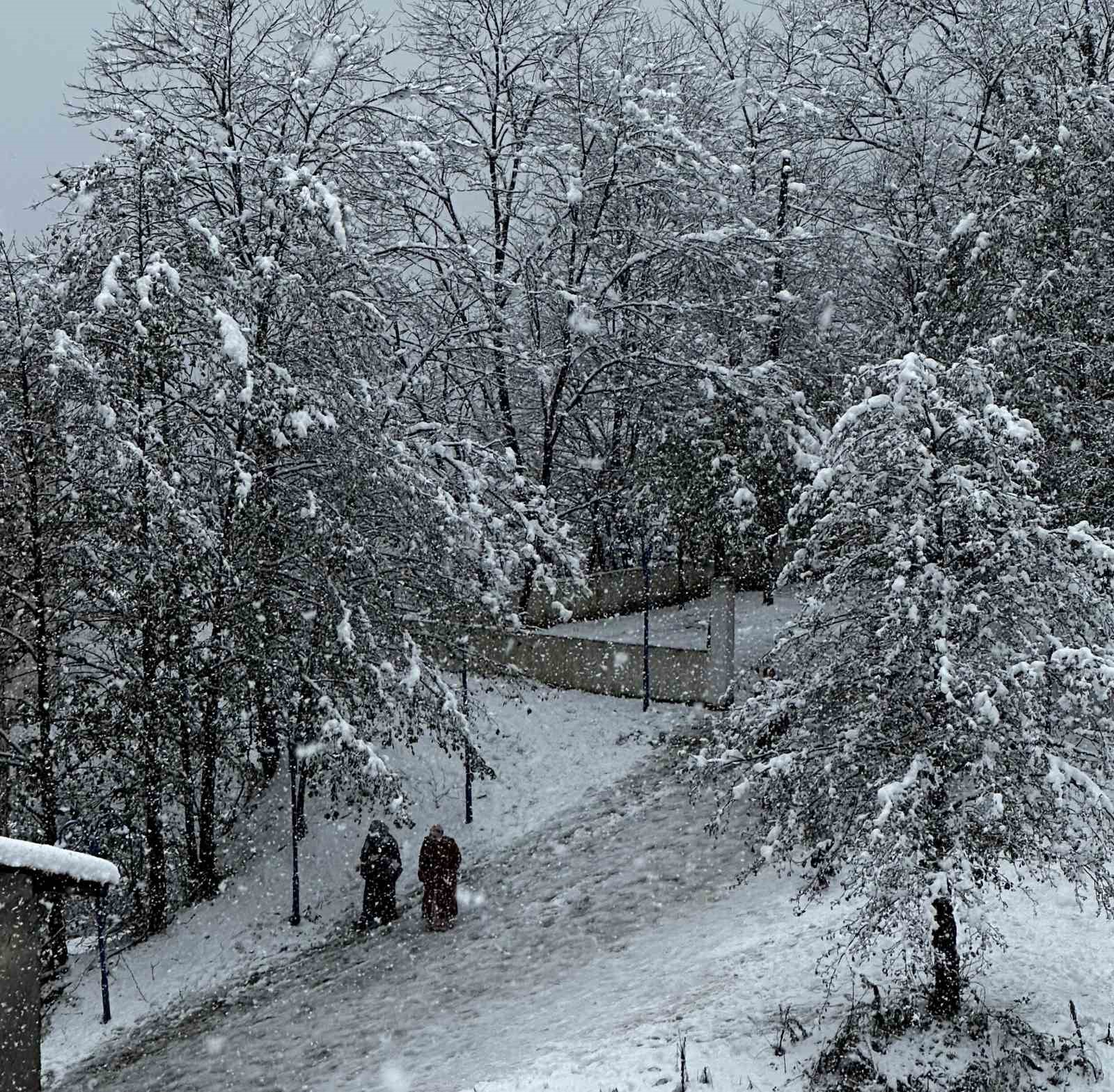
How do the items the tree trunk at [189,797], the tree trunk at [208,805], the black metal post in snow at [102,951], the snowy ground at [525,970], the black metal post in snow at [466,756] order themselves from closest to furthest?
the snowy ground at [525,970] → the black metal post in snow at [102,951] → the tree trunk at [189,797] → the tree trunk at [208,805] → the black metal post in snow at [466,756]

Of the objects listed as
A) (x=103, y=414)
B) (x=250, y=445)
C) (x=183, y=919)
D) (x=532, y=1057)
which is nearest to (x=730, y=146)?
(x=250, y=445)

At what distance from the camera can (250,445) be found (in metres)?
17.1

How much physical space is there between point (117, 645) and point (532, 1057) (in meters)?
7.29

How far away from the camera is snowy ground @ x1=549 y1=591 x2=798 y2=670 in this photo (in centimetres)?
2409

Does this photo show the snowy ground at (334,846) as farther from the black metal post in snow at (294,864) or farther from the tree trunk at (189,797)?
the tree trunk at (189,797)

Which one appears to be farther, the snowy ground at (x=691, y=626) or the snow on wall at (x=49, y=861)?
the snowy ground at (x=691, y=626)

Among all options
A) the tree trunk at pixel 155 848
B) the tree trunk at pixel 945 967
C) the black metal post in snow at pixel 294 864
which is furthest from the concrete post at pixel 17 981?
the black metal post in snow at pixel 294 864

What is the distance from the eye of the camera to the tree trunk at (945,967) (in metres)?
9.83

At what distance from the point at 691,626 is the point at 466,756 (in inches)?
406

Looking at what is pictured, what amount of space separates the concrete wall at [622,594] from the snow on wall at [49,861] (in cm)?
1703

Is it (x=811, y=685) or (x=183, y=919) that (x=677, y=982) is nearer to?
(x=811, y=685)

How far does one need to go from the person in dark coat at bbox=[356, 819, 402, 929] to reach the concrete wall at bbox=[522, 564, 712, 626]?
8277 mm

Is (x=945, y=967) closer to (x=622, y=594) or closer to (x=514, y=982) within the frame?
(x=514, y=982)

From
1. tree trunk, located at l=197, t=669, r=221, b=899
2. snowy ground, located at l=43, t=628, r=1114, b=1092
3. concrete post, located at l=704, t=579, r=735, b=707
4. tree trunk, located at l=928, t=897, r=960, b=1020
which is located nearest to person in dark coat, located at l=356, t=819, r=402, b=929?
snowy ground, located at l=43, t=628, r=1114, b=1092
